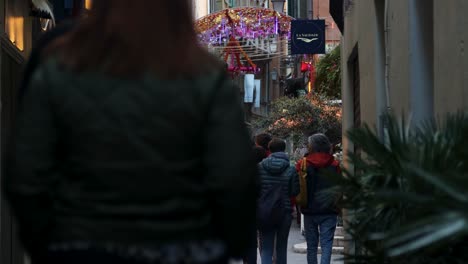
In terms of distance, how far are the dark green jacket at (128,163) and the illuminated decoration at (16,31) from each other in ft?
23.5

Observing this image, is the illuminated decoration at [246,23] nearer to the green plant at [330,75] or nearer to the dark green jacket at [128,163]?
the green plant at [330,75]

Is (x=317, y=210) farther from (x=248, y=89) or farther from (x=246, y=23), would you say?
(x=248, y=89)

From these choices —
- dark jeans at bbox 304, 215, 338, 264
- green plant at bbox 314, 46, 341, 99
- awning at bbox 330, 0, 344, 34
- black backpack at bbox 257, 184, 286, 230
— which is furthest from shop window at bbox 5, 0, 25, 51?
green plant at bbox 314, 46, 341, 99

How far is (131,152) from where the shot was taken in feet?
9.25

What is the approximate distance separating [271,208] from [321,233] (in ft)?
3.17

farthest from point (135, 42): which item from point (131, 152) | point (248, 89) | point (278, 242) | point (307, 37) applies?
point (248, 89)

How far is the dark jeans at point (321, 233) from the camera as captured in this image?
12.0 meters

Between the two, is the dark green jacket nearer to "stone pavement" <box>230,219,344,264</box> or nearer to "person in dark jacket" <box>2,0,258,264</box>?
"person in dark jacket" <box>2,0,258,264</box>

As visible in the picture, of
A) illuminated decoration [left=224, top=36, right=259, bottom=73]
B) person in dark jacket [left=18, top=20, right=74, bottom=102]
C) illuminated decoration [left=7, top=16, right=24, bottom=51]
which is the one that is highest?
illuminated decoration [left=224, top=36, right=259, bottom=73]

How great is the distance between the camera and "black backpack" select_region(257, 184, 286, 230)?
448 inches

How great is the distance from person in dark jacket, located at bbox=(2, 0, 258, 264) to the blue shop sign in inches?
886

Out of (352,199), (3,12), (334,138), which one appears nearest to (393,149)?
(352,199)

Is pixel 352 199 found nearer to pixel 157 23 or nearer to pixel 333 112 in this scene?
pixel 157 23

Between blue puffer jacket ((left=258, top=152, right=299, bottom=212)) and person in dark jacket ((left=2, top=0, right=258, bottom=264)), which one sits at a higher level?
person in dark jacket ((left=2, top=0, right=258, bottom=264))
